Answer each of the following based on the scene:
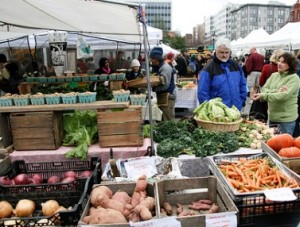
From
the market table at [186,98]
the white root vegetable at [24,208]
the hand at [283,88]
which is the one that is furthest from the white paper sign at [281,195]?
the market table at [186,98]

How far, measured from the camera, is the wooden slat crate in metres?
3.44

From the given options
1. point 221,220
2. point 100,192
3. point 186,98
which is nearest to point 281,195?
point 221,220

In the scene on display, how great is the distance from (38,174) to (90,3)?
1.84 metres

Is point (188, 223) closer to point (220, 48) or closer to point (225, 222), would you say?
point (225, 222)

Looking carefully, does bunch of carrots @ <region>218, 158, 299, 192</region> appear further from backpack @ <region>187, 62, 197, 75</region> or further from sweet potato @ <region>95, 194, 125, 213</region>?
backpack @ <region>187, 62, 197, 75</region>

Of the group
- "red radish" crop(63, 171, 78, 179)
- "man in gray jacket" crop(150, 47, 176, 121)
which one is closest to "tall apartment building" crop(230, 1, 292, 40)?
"man in gray jacket" crop(150, 47, 176, 121)

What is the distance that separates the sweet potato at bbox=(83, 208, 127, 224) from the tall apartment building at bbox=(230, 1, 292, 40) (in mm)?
110332

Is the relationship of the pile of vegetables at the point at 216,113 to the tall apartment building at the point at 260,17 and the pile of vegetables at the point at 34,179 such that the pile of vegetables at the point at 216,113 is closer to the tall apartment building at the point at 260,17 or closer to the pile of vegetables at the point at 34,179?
the pile of vegetables at the point at 34,179

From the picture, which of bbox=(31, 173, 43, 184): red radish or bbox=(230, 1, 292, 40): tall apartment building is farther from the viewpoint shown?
bbox=(230, 1, 292, 40): tall apartment building

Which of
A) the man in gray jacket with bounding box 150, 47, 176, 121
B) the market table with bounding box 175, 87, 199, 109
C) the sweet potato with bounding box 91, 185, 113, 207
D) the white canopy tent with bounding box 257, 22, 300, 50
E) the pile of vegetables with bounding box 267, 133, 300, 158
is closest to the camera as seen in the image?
the sweet potato with bounding box 91, 185, 113, 207

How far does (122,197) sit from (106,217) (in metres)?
0.33

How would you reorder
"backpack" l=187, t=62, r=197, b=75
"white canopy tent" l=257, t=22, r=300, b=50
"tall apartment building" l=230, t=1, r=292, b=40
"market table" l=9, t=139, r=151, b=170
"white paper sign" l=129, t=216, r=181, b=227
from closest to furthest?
"white paper sign" l=129, t=216, r=181, b=227 → "market table" l=9, t=139, r=151, b=170 → "white canopy tent" l=257, t=22, r=300, b=50 → "backpack" l=187, t=62, r=197, b=75 → "tall apartment building" l=230, t=1, r=292, b=40

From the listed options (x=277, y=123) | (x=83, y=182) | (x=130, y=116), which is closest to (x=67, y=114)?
(x=130, y=116)

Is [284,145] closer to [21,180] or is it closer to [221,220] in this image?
[221,220]
